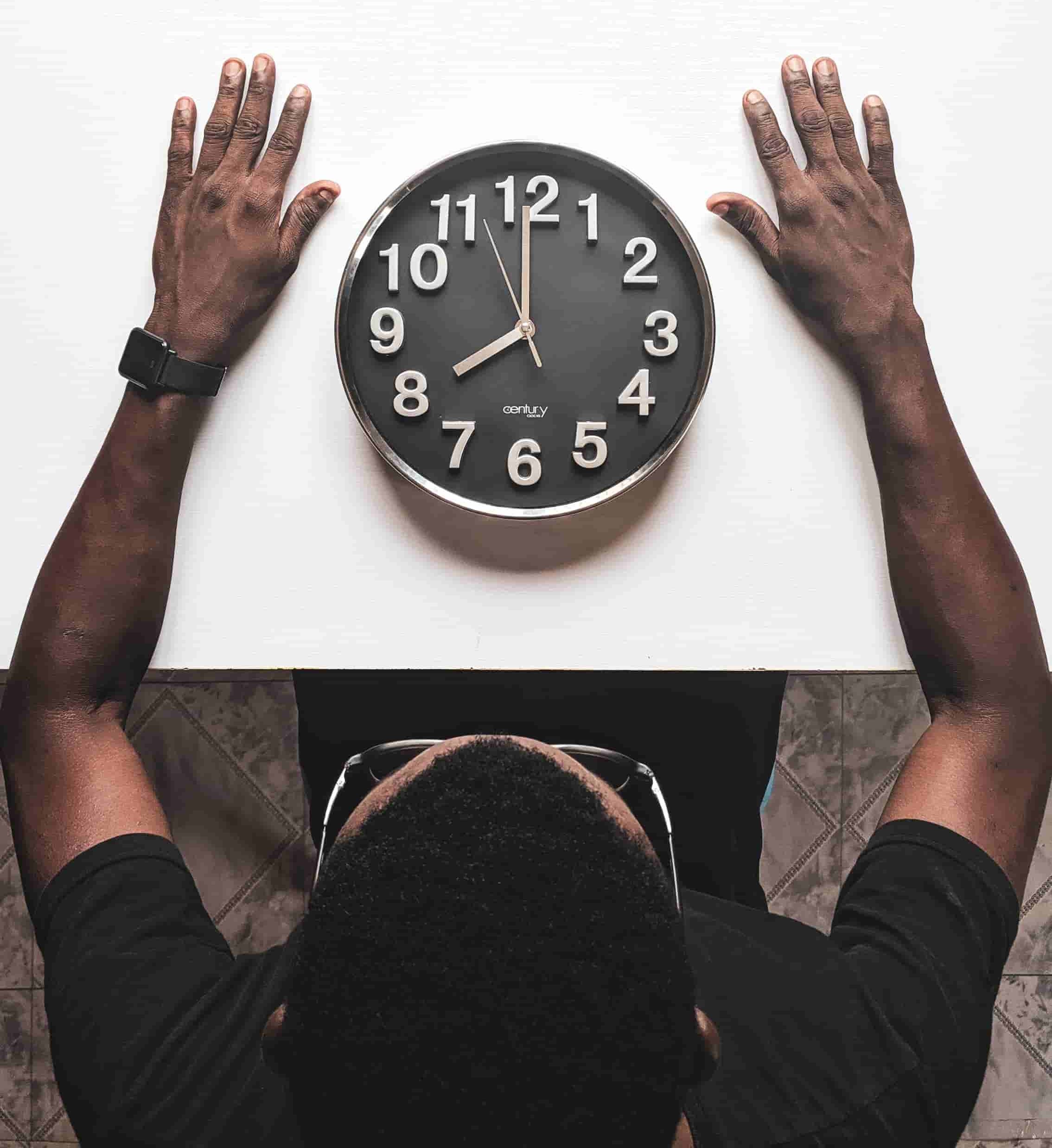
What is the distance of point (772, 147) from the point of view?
1006mm

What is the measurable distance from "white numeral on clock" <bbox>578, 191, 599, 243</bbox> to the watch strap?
0.42 m

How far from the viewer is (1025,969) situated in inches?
67.9

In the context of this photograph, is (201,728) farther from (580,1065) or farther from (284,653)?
(580,1065)

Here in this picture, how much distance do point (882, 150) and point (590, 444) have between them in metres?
0.45

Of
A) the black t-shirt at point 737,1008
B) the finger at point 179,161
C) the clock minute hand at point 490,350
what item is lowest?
the black t-shirt at point 737,1008

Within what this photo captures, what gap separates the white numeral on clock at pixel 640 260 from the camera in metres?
0.96

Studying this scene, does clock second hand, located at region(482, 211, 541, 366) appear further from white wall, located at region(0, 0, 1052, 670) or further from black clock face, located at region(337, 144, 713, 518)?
white wall, located at region(0, 0, 1052, 670)

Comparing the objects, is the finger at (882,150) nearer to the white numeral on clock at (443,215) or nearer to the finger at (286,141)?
the white numeral on clock at (443,215)

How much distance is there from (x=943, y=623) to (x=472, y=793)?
60cm

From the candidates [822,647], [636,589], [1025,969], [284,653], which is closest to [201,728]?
[284,653]

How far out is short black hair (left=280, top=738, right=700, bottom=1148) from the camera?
595 millimetres

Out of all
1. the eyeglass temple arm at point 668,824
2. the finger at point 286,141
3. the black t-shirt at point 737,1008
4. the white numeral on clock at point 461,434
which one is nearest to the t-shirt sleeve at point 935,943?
the black t-shirt at point 737,1008

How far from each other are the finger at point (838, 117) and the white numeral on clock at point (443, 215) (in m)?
0.42

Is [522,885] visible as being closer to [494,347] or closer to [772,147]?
[494,347]
